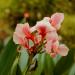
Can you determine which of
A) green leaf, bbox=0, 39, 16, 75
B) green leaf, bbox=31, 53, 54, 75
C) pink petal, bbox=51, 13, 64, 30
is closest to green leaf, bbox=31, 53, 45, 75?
green leaf, bbox=31, 53, 54, 75

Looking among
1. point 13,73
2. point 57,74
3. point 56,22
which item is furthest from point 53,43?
point 57,74

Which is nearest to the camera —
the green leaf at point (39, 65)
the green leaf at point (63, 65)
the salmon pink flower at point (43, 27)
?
the salmon pink flower at point (43, 27)

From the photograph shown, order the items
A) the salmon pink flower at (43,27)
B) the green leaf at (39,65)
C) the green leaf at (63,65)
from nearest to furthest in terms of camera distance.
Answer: the salmon pink flower at (43,27) → the green leaf at (39,65) → the green leaf at (63,65)

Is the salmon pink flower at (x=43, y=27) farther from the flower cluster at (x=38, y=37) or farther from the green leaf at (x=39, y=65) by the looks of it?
the green leaf at (x=39, y=65)

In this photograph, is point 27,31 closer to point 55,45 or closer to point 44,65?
point 55,45

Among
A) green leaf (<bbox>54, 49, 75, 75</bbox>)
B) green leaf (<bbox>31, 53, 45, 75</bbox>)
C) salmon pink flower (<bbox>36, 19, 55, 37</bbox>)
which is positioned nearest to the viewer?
salmon pink flower (<bbox>36, 19, 55, 37</bbox>)

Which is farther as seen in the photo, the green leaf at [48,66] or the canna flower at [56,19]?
the green leaf at [48,66]

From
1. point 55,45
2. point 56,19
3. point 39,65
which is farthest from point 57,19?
point 39,65

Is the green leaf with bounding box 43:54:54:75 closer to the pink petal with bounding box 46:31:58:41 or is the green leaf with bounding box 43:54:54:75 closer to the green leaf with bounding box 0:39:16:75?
the green leaf with bounding box 0:39:16:75

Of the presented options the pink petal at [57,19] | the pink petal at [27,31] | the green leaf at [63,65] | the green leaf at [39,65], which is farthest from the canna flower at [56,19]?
the green leaf at [63,65]

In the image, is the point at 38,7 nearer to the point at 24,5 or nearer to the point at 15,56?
the point at 24,5
